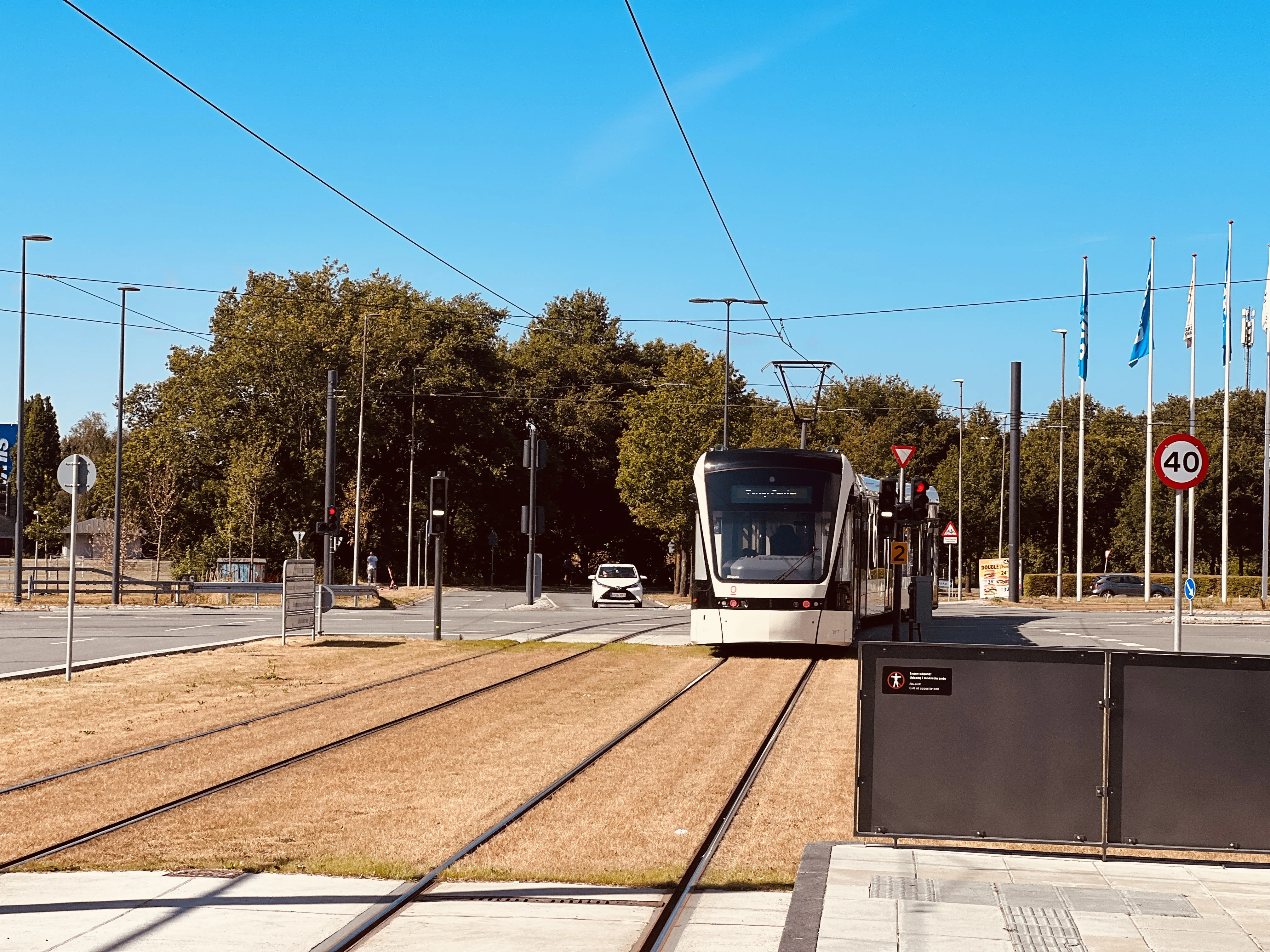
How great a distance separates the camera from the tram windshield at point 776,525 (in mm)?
22391

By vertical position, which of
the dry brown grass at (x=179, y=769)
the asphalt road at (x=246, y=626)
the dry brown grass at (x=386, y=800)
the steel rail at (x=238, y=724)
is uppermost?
the dry brown grass at (x=386, y=800)

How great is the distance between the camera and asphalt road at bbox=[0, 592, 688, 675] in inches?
961

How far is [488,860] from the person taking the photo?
309 inches

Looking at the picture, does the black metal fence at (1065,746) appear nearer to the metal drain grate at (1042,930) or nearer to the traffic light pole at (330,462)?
the metal drain grate at (1042,930)

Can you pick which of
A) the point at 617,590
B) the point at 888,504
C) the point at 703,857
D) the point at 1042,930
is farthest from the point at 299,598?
the point at 617,590

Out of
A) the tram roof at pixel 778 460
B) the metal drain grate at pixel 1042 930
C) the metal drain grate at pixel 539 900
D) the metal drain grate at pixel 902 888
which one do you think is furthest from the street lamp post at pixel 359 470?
the metal drain grate at pixel 1042 930

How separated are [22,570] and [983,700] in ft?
147

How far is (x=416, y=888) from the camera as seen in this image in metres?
7.03

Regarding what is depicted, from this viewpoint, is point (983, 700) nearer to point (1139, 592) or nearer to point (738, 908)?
point (738, 908)

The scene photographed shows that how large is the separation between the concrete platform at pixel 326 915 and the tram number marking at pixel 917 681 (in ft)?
4.19

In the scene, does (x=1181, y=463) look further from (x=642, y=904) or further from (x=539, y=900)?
(x=539, y=900)

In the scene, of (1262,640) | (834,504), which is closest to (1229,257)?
(1262,640)

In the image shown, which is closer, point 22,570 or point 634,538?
point 22,570

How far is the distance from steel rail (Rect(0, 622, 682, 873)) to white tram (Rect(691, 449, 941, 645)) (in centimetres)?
456
